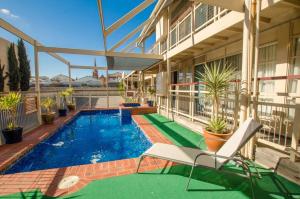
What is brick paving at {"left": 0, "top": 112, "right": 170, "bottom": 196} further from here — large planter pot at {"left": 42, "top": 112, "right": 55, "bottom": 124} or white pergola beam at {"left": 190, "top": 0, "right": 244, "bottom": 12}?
white pergola beam at {"left": 190, "top": 0, "right": 244, "bottom": 12}

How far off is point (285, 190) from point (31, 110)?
28.8 ft

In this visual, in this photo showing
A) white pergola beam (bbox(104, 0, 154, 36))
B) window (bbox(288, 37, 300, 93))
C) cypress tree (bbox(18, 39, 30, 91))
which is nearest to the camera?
window (bbox(288, 37, 300, 93))

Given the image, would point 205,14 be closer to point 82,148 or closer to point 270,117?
point 270,117

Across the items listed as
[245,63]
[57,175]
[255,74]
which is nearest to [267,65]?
[245,63]

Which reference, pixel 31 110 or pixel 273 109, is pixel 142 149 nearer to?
pixel 273 109

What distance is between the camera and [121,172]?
3.27 metres

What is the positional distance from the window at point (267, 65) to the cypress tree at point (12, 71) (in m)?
22.7

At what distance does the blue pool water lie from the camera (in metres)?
4.50

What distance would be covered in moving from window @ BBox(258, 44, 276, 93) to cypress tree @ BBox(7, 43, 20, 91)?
74.5 feet

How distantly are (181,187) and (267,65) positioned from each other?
4491 mm

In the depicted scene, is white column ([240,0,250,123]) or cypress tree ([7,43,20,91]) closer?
white column ([240,0,250,123])

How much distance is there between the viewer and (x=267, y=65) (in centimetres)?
484

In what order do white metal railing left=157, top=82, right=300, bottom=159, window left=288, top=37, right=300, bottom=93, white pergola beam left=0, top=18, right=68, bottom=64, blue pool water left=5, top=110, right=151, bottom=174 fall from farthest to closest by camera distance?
white pergola beam left=0, top=18, right=68, bottom=64, blue pool water left=5, top=110, right=151, bottom=174, window left=288, top=37, right=300, bottom=93, white metal railing left=157, top=82, right=300, bottom=159

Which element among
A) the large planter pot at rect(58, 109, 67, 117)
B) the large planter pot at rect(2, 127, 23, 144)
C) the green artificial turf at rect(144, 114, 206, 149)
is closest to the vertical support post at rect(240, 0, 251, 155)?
the green artificial turf at rect(144, 114, 206, 149)
